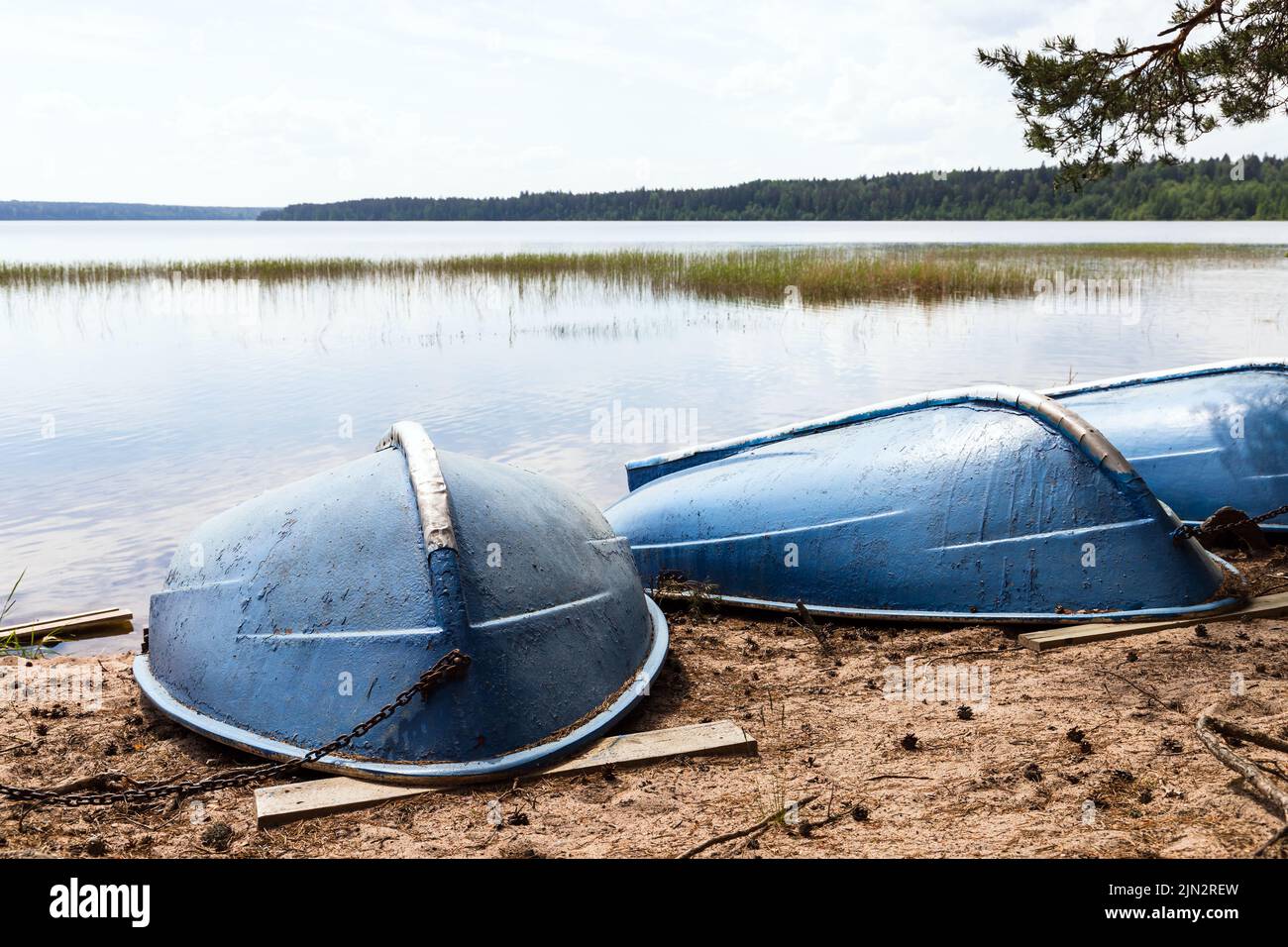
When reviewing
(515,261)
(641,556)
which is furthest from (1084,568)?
(515,261)

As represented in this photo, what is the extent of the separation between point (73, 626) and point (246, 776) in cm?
359

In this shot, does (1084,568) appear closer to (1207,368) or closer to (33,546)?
(1207,368)

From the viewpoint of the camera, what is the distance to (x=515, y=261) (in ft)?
101

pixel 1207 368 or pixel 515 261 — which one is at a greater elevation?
pixel 515 261

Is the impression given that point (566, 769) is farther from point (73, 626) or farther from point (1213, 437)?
point (1213, 437)

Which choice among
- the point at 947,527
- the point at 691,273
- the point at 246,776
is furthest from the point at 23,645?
the point at 691,273

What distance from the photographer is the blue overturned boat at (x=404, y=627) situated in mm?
3668

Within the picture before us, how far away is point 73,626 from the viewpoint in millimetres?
6469

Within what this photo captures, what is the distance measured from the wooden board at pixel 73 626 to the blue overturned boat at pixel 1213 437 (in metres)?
6.35

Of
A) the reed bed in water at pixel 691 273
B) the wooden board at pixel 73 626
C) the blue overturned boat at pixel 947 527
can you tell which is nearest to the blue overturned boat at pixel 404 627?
the blue overturned boat at pixel 947 527

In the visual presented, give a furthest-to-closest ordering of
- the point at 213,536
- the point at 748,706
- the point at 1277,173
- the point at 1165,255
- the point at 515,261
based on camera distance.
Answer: the point at 1277,173 → the point at 1165,255 → the point at 515,261 → the point at 213,536 → the point at 748,706

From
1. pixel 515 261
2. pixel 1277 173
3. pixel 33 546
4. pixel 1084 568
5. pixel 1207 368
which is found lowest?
pixel 33 546
